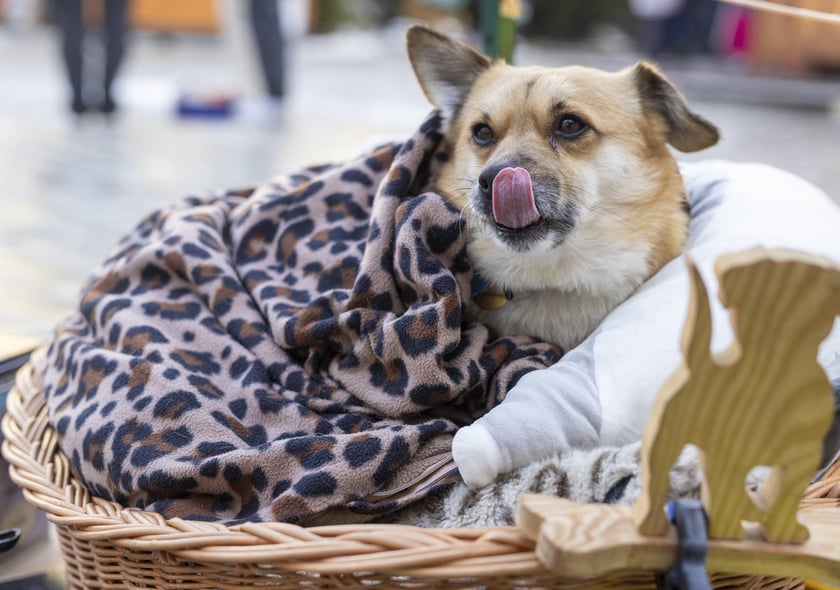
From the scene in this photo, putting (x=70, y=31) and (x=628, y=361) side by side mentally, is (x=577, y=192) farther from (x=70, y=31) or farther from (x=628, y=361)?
(x=70, y=31)

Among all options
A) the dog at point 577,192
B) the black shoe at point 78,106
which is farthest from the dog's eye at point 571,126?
the black shoe at point 78,106

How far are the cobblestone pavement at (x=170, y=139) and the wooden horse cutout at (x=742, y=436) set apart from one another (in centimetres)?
255

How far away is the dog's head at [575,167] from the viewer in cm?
165

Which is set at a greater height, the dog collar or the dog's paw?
the dog collar

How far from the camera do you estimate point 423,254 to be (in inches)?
65.3

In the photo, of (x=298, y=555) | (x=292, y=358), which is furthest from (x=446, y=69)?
(x=298, y=555)

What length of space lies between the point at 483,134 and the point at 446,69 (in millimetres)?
225

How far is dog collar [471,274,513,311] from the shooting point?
179 centimetres

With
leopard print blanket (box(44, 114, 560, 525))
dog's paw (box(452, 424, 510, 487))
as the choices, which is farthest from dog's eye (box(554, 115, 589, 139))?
dog's paw (box(452, 424, 510, 487))

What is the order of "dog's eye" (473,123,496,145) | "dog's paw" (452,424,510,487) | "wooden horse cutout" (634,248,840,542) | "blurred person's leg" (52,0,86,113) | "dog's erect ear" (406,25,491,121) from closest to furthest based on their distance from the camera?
"wooden horse cutout" (634,248,840,542)
"dog's paw" (452,424,510,487)
"dog's eye" (473,123,496,145)
"dog's erect ear" (406,25,491,121)
"blurred person's leg" (52,0,86,113)

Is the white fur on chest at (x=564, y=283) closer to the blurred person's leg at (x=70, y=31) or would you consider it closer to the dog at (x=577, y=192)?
the dog at (x=577, y=192)

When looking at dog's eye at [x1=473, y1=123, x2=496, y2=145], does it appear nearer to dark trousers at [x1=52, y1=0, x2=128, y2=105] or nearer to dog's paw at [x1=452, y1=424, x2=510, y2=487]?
dog's paw at [x1=452, y1=424, x2=510, y2=487]

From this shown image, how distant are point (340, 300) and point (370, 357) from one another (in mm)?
162

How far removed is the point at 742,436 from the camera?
3.43 feet
